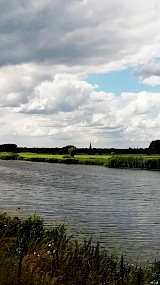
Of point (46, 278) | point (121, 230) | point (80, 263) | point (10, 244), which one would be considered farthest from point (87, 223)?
point (46, 278)

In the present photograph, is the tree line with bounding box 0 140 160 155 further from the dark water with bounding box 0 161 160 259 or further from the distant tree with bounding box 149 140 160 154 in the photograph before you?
the dark water with bounding box 0 161 160 259

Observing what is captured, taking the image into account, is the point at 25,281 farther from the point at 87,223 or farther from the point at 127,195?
the point at 127,195

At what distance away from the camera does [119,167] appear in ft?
286

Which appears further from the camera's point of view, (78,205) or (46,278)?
(78,205)

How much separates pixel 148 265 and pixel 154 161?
69.6 meters

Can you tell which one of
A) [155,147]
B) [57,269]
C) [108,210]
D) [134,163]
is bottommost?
[108,210]

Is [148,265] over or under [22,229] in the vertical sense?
under

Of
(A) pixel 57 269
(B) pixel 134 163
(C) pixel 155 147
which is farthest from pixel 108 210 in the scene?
(C) pixel 155 147

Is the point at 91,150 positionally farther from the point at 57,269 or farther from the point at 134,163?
the point at 57,269

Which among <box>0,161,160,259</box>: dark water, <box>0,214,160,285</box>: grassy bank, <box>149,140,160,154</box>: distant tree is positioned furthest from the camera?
<box>149,140,160,154</box>: distant tree

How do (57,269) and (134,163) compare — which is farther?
(134,163)

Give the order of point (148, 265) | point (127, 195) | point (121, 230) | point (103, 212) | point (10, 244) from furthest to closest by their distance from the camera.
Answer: point (127, 195)
point (103, 212)
point (121, 230)
point (148, 265)
point (10, 244)

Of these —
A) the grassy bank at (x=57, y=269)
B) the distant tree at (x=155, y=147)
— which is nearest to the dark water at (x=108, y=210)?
the grassy bank at (x=57, y=269)

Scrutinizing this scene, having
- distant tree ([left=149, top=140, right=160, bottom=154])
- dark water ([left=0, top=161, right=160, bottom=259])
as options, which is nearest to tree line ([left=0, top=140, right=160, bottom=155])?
distant tree ([left=149, top=140, right=160, bottom=154])
